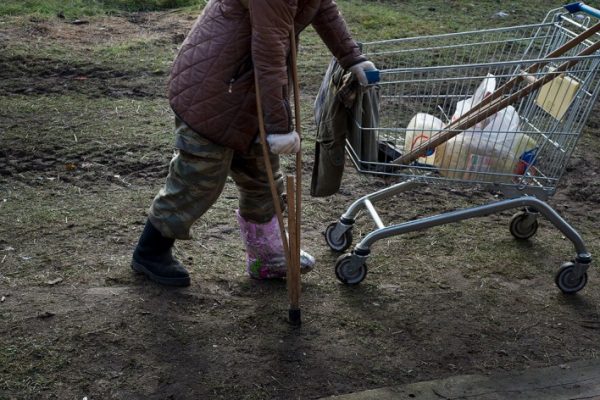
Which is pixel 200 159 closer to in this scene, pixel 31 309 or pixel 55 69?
pixel 31 309

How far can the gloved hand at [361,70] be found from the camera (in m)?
3.65

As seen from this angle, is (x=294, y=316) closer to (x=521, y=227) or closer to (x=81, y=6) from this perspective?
(x=521, y=227)

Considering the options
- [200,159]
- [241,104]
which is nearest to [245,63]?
[241,104]

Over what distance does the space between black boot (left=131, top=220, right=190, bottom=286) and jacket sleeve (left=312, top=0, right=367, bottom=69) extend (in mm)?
1175

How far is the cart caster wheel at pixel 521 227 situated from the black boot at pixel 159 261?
1.96 m

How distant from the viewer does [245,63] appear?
3.36 meters

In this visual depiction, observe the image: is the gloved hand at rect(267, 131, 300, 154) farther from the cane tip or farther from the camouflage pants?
the cane tip

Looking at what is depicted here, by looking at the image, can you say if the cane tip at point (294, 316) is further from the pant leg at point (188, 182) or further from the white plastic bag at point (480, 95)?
the white plastic bag at point (480, 95)

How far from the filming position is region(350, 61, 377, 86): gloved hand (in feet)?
12.0

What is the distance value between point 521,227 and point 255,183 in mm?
1754

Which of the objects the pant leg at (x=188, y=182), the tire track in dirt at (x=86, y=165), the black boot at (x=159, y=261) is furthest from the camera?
the tire track in dirt at (x=86, y=165)


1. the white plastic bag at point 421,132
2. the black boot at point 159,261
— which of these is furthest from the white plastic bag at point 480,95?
the black boot at point 159,261

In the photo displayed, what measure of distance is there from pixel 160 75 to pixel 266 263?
11.1ft

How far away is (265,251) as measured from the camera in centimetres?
401
